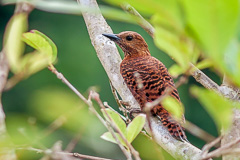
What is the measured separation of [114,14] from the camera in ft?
1.55

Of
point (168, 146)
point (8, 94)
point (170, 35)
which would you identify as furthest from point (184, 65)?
point (8, 94)

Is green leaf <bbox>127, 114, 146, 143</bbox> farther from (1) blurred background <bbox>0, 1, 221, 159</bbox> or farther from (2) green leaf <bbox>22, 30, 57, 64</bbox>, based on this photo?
(2) green leaf <bbox>22, 30, 57, 64</bbox>

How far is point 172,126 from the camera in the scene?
152 centimetres

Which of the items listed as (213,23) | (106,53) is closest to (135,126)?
(213,23)

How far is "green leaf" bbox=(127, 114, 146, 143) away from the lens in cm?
71

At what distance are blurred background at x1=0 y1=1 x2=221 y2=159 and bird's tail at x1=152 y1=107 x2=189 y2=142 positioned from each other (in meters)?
0.26

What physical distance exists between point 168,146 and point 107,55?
0.61 meters

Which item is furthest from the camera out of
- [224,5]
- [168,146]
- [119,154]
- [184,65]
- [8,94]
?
[8,94]

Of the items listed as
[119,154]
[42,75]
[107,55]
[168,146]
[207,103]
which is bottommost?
[119,154]

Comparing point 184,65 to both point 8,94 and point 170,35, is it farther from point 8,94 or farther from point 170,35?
point 8,94

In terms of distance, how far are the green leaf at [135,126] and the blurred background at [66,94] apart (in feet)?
0.12

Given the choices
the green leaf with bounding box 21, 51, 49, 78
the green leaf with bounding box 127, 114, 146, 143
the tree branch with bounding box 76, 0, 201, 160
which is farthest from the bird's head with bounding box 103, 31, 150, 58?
the green leaf with bounding box 21, 51, 49, 78

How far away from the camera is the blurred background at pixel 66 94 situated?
1.75 ft

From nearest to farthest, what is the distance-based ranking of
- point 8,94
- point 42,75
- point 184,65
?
point 184,65
point 42,75
point 8,94
